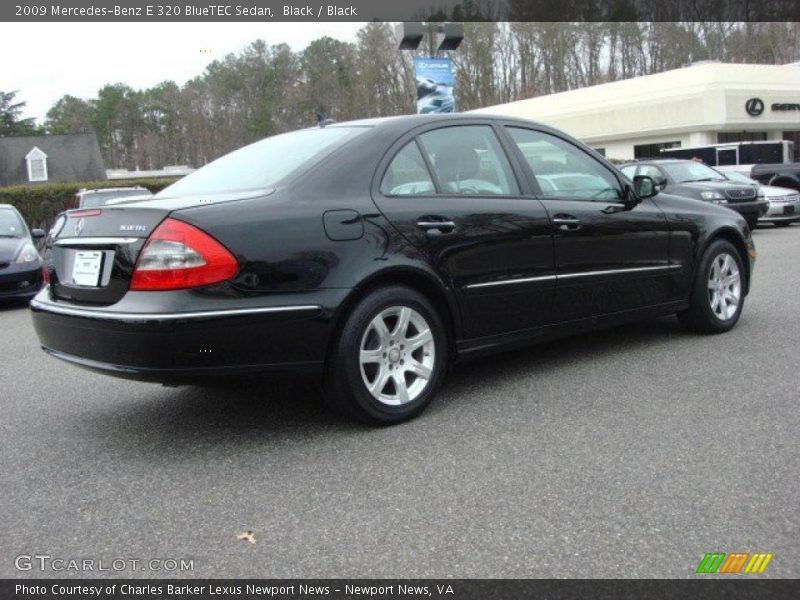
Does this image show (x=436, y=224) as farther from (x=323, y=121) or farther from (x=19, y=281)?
(x=19, y=281)

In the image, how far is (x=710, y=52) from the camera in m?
56.8

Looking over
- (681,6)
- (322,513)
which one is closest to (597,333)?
(322,513)

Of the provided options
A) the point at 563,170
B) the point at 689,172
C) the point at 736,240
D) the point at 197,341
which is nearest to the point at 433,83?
the point at 689,172

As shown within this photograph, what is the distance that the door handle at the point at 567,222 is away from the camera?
4.89 m

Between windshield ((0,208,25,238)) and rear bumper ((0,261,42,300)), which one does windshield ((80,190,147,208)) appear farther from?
rear bumper ((0,261,42,300))

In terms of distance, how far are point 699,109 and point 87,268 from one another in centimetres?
3358

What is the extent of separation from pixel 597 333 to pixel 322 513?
3737mm

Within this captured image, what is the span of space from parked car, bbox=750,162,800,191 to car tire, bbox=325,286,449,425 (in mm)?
17321

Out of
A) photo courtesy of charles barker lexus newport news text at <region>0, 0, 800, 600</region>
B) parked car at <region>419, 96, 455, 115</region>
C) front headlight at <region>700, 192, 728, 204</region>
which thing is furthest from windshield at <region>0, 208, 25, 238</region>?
front headlight at <region>700, 192, 728, 204</region>

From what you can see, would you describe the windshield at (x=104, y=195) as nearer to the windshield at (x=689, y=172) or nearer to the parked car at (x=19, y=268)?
the parked car at (x=19, y=268)

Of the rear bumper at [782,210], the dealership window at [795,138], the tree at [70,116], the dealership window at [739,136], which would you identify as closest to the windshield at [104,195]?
the rear bumper at [782,210]

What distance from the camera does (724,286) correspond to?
6180mm

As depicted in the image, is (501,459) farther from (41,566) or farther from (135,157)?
(135,157)
